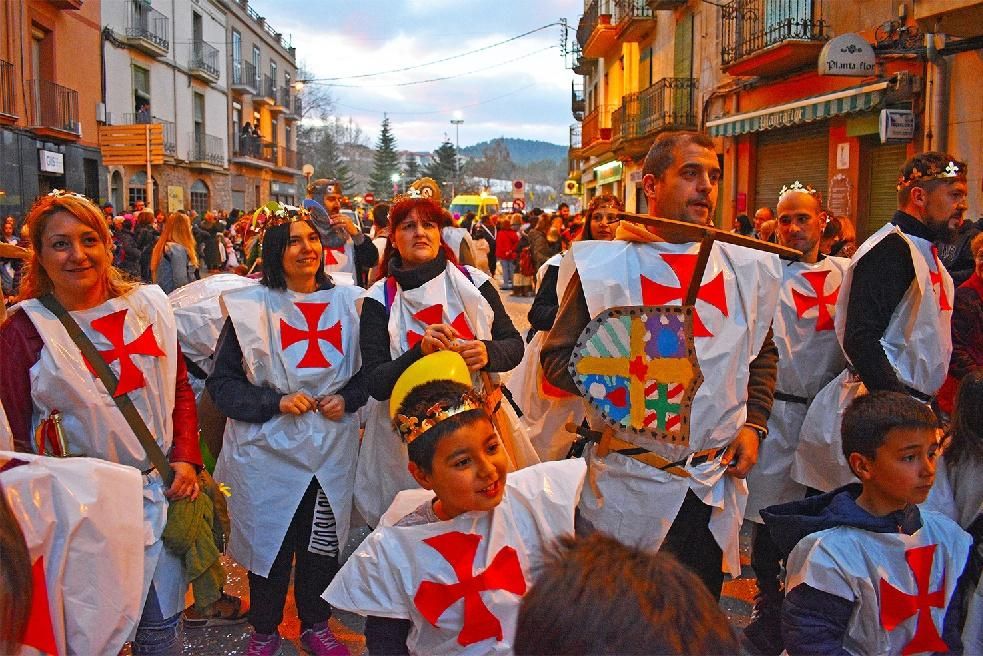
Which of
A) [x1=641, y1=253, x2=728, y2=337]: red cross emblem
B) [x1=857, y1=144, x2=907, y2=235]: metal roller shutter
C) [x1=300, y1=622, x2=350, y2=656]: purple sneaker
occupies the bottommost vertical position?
[x1=300, y1=622, x2=350, y2=656]: purple sneaker

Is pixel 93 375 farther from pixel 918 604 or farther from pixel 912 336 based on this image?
pixel 912 336

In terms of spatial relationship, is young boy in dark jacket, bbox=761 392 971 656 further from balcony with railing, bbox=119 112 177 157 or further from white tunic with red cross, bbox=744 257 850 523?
balcony with railing, bbox=119 112 177 157

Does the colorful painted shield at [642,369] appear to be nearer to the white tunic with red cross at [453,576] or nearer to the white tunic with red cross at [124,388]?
the white tunic with red cross at [453,576]

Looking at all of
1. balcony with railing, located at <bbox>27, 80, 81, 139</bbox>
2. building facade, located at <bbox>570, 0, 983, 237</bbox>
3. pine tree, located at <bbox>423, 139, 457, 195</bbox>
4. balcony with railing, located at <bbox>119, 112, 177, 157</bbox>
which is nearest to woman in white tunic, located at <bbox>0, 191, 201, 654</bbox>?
building facade, located at <bbox>570, 0, 983, 237</bbox>

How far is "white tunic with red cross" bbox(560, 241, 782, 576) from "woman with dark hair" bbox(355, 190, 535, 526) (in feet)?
2.51

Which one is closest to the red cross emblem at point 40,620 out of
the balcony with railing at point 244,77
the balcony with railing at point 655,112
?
the balcony with railing at point 655,112

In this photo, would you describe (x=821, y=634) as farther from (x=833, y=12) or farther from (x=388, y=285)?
(x=833, y=12)

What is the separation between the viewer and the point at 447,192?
77.5 m

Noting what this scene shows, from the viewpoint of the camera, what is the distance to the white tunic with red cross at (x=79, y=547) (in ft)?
7.98

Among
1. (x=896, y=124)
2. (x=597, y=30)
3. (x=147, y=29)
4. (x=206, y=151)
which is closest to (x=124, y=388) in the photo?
(x=896, y=124)

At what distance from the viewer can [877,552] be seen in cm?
247

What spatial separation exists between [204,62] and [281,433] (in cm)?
3659

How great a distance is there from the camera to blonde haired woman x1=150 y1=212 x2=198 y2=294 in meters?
8.66

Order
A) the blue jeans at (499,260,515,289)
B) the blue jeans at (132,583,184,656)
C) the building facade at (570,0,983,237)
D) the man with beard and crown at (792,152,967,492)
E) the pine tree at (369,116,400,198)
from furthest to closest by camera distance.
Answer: the pine tree at (369,116,400,198) < the blue jeans at (499,260,515,289) < the building facade at (570,0,983,237) < the man with beard and crown at (792,152,967,492) < the blue jeans at (132,583,184,656)
